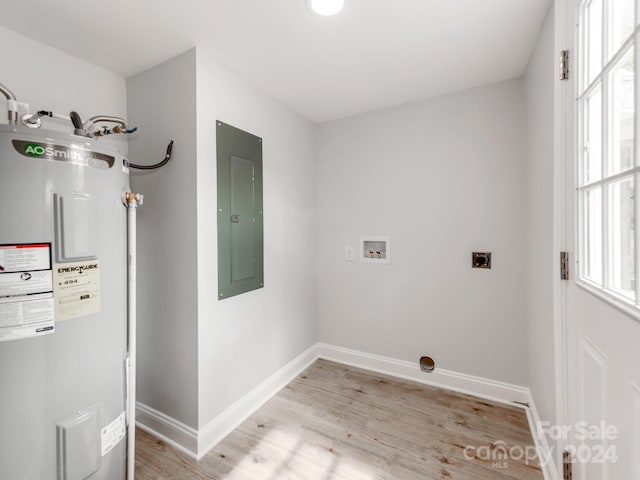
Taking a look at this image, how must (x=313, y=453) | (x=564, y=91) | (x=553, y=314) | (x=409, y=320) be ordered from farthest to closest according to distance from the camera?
1. (x=409, y=320)
2. (x=313, y=453)
3. (x=553, y=314)
4. (x=564, y=91)

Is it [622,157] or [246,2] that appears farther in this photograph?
[246,2]

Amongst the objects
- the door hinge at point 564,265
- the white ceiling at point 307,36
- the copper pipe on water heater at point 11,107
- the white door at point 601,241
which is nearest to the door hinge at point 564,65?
the white door at point 601,241

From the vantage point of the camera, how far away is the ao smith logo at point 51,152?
96cm

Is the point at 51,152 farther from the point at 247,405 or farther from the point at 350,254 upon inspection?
the point at 350,254

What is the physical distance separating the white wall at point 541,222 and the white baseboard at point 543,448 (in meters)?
0.11

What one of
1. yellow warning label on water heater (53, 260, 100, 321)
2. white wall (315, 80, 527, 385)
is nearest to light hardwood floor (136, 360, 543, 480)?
white wall (315, 80, 527, 385)

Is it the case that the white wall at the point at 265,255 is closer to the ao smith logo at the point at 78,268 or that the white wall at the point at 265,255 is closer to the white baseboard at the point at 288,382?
the white baseboard at the point at 288,382

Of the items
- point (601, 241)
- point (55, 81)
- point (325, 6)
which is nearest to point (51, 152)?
point (55, 81)

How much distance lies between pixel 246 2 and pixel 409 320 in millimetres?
2357

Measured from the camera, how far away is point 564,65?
3.88ft

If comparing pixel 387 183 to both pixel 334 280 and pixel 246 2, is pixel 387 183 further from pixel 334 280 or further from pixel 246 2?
pixel 246 2

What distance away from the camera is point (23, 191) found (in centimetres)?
95

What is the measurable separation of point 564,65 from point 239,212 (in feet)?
5.98

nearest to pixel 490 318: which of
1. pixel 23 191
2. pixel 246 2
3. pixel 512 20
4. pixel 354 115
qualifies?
pixel 512 20
